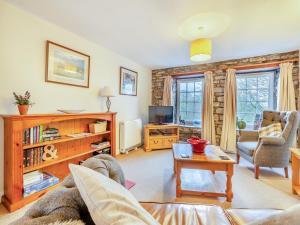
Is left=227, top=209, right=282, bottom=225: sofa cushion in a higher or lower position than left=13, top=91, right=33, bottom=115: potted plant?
lower

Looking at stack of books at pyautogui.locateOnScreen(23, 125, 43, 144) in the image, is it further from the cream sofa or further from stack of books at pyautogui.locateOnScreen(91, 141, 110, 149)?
the cream sofa

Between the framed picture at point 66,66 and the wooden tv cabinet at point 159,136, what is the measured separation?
73.3 inches

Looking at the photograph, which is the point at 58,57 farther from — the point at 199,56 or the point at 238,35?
the point at 238,35

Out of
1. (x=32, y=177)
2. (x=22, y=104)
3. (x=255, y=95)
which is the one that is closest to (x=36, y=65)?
(x=22, y=104)

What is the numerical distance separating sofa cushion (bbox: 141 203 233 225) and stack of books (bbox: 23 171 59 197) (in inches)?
58.2

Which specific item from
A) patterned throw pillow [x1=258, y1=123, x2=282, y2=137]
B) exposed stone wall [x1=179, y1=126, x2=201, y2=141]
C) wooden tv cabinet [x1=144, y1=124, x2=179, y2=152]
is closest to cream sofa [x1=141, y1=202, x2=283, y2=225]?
patterned throw pillow [x1=258, y1=123, x2=282, y2=137]

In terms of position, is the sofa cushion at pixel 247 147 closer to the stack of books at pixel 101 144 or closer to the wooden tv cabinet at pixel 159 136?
the wooden tv cabinet at pixel 159 136

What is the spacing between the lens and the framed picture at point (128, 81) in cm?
359

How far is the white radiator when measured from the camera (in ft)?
11.6

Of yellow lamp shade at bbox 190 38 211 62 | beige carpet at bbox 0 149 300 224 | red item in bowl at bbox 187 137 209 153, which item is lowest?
beige carpet at bbox 0 149 300 224

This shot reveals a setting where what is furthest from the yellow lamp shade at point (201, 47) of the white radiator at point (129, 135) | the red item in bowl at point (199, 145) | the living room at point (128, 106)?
the white radiator at point (129, 135)

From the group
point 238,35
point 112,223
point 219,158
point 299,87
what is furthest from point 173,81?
point 112,223

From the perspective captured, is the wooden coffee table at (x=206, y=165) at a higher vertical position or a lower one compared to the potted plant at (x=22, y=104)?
lower

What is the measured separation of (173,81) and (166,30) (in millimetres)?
2255
